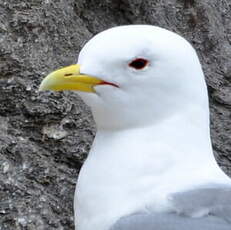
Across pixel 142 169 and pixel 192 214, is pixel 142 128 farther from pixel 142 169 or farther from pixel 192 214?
pixel 192 214

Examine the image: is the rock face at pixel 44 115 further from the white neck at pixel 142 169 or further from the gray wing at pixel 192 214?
the gray wing at pixel 192 214

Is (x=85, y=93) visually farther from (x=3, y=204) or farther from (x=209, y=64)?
(x=209, y=64)

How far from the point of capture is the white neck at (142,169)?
7.96ft

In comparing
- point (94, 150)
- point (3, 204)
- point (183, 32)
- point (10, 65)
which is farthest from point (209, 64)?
point (94, 150)

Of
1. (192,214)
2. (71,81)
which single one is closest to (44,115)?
(71,81)

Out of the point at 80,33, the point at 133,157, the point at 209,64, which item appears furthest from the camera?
the point at 209,64

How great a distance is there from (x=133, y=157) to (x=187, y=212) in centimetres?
25

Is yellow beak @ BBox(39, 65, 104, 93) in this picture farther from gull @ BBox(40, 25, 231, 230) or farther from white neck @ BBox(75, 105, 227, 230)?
white neck @ BBox(75, 105, 227, 230)

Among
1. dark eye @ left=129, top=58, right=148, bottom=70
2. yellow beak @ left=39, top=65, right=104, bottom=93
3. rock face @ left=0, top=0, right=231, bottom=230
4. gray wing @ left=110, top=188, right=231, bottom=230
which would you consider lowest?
rock face @ left=0, top=0, right=231, bottom=230

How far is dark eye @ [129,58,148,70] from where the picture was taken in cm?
247

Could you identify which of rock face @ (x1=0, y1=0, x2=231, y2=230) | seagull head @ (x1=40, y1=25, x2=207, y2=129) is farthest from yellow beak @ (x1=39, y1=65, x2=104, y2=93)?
rock face @ (x1=0, y1=0, x2=231, y2=230)

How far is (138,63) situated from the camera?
2475 millimetres

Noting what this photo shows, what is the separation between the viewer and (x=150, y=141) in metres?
2.52

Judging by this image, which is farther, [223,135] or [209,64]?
[209,64]
